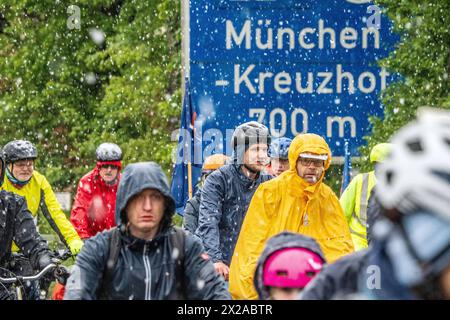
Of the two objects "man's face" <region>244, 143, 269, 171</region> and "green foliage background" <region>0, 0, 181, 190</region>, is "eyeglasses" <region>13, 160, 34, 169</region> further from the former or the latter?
"green foliage background" <region>0, 0, 181, 190</region>

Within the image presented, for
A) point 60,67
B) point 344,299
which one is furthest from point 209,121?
point 60,67

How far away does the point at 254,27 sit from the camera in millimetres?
12914

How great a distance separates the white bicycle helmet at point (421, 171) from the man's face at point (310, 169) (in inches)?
222

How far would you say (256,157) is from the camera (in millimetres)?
9430

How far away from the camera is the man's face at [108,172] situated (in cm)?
1179

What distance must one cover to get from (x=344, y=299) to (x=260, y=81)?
1007 cm

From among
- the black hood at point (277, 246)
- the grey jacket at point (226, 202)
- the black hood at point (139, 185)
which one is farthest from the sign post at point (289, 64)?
the black hood at point (277, 246)

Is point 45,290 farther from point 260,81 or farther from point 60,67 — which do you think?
point 60,67

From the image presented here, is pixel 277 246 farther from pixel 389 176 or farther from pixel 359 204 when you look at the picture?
pixel 359 204

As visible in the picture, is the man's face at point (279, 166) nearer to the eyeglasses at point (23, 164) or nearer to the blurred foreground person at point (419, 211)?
the eyeglasses at point (23, 164)

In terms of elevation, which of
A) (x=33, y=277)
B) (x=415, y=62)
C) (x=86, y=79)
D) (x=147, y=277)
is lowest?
(x=33, y=277)

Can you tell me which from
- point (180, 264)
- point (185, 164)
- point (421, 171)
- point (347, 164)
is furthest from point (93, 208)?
point (421, 171)

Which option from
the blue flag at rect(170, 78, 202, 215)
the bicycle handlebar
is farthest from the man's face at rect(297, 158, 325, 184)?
the blue flag at rect(170, 78, 202, 215)

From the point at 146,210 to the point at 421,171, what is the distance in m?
3.32
